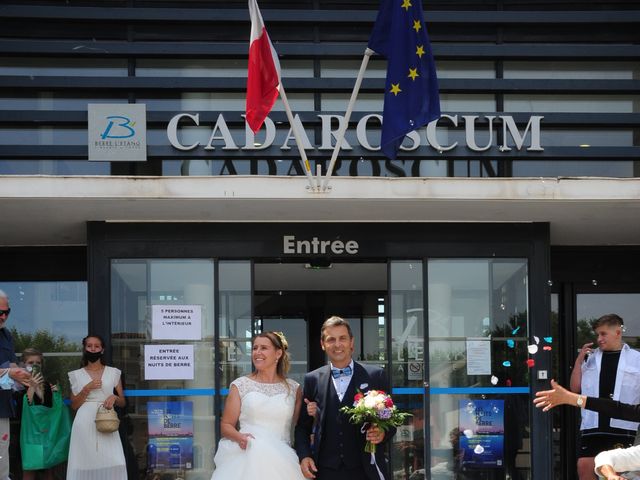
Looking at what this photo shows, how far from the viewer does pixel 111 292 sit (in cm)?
902

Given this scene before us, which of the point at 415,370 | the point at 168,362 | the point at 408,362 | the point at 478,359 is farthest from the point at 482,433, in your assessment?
the point at 168,362

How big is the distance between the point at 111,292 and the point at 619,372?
4599mm

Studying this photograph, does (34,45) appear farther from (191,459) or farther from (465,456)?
(465,456)

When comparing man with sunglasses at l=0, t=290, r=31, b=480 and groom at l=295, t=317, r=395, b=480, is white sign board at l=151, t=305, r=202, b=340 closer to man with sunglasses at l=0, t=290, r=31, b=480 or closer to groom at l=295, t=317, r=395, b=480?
man with sunglasses at l=0, t=290, r=31, b=480

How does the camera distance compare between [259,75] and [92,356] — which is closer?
[259,75]

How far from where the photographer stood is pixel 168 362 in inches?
354

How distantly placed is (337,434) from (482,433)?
3.53m

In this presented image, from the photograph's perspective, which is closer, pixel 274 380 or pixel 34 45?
pixel 274 380

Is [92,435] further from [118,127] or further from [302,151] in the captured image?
[302,151]

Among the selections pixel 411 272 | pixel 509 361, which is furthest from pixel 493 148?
pixel 509 361

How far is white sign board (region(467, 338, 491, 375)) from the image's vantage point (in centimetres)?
920

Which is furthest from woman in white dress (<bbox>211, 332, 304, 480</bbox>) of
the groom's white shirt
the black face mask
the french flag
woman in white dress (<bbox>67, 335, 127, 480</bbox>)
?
the black face mask

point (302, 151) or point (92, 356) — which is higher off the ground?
point (302, 151)

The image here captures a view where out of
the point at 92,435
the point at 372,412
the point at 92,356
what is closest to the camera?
the point at 372,412
